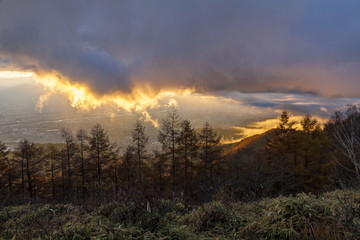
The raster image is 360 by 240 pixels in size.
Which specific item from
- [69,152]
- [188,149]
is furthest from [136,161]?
[69,152]

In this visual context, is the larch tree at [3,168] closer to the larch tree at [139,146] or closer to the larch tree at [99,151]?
the larch tree at [99,151]

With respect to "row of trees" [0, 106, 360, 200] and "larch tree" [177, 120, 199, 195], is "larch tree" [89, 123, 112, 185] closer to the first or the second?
"row of trees" [0, 106, 360, 200]

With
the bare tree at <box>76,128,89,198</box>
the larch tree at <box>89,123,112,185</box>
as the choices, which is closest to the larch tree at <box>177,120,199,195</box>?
the larch tree at <box>89,123,112,185</box>

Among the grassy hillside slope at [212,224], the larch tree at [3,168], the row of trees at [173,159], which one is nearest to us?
the grassy hillside slope at [212,224]

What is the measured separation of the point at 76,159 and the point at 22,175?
256 inches

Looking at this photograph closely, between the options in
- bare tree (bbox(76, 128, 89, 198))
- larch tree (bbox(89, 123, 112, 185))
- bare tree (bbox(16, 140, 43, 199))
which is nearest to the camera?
bare tree (bbox(16, 140, 43, 199))

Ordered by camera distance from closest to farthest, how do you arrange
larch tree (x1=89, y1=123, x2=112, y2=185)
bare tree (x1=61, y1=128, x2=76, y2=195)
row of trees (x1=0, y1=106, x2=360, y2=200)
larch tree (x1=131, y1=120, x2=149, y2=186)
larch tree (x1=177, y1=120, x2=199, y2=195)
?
row of trees (x1=0, y1=106, x2=360, y2=200) → larch tree (x1=177, y1=120, x2=199, y2=195) → larch tree (x1=89, y1=123, x2=112, y2=185) → larch tree (x1=131, y1=120, x2=149, y2=186) → bare tree (x1=61, y1=128, x2=76, y2=195)

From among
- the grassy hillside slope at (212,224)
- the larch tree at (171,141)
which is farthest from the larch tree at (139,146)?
the grassy hillside slope at (212,224)

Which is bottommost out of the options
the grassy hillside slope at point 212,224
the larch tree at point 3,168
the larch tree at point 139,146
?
the larch tree at point 3,168

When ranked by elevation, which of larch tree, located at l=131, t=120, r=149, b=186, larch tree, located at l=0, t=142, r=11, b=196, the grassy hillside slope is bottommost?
larch tree, located at l=0, t=142, r=11, b=196

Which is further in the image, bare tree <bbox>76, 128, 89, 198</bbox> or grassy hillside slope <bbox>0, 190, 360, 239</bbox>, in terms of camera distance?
bare tree <bbox>76, 128, 89, 198</bbox>

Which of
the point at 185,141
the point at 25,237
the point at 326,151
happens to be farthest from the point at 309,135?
the point at 25,237

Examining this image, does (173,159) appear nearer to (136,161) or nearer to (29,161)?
(136,161)

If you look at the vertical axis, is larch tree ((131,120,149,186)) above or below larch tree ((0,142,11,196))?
above
